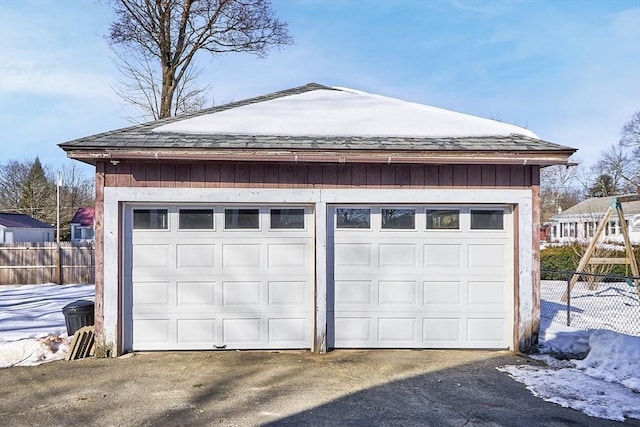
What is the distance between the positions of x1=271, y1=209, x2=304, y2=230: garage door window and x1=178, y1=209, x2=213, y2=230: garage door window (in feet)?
3.10

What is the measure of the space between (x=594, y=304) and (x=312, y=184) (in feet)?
31.2

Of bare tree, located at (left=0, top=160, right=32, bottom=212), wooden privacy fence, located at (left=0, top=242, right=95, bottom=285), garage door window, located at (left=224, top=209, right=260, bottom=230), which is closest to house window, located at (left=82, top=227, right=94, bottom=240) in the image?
bare tree, located at (left=0, top=160, right=32, bottom=212)

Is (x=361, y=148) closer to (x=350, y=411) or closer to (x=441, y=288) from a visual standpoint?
(x=441, y=288)

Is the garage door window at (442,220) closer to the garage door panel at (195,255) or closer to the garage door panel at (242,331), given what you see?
the garage door panel at (242,331)

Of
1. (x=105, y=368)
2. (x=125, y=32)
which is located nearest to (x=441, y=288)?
(x=105, y=368)

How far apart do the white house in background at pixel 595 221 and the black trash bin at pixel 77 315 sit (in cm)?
2527

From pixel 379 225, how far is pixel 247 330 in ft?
8.23

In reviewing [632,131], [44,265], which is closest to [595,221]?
[632,131]

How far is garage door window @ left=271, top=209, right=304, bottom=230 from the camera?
6953 mm

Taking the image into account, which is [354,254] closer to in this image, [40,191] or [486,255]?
[486,255]

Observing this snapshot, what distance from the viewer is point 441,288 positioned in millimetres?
6984

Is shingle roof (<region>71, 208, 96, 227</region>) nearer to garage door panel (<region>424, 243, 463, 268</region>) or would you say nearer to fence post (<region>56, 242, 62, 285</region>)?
fence post (<region>56, 242, 62, 285</region>)

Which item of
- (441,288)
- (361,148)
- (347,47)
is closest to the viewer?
(361,148)

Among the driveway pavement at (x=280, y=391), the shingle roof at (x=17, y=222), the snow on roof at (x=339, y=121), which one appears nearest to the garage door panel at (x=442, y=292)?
the driveway pavement at (x=280, y=391)
